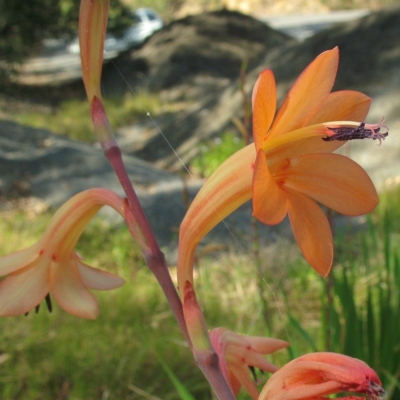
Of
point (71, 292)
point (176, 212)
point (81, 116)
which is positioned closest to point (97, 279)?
point (71, 292)

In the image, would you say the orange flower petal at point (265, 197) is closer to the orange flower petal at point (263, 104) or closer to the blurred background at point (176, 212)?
Answer: the orange flower petal at point (263, 104)

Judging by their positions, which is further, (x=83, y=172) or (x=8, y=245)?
(x=83, y=172)

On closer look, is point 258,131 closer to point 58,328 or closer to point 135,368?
point 135,368

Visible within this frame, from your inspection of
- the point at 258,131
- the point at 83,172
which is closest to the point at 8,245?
the point at 83,172

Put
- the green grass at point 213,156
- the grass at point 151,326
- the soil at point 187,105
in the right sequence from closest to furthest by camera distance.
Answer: the grass at point 151,326 → the soil at point 187,105 → the green grass at point 213,156

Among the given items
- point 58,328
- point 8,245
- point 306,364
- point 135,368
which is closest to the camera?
point 306,364

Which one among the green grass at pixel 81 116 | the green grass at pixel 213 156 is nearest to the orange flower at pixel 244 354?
the green grass at pixel 213 156
